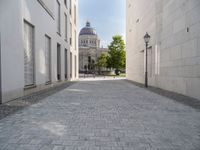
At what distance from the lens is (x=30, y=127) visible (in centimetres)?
499

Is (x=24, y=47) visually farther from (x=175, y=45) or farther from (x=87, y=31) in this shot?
(x=87, y=31)

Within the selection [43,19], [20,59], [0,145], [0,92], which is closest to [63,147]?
[0,145]

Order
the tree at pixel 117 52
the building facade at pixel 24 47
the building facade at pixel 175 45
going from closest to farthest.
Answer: the building facade at pixel 24 47 < the building facade at pixel 175 45 < the tree at pixel 117 52

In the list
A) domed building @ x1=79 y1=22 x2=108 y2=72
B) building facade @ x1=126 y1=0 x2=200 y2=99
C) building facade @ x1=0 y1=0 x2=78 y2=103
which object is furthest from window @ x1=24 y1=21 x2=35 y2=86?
domed building @ x1=79 y1=22 x2=108 y2=72

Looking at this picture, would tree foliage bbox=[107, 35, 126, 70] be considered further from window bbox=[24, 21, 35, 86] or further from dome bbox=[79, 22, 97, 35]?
dome bbox=[79, 22, 97, 35]

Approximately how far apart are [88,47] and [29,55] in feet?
299

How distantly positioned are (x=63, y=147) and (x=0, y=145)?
117 cm

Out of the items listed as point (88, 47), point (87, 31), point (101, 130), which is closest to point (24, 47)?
point (101, 130)

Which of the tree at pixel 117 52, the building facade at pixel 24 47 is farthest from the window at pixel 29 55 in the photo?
the tree at pixel 117 52

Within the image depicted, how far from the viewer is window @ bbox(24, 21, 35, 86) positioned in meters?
11.1

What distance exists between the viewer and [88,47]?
335 ft

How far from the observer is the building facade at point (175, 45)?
32.9 feet

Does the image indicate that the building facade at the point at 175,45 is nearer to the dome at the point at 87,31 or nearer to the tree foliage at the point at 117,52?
the tree foliage at the point at 117,52

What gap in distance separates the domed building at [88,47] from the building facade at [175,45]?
77920mm
